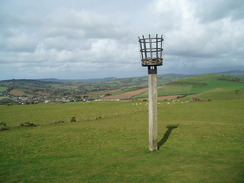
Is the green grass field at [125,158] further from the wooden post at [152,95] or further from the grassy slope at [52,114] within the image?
the grassy slope at [52,114]

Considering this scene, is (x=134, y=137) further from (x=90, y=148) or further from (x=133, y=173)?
(x=133, y=173)

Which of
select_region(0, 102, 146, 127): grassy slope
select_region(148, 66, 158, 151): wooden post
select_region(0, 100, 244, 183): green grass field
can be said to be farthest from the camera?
select_region(0, 102, 146, 127): grassy slope

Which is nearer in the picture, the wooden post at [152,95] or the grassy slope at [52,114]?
the wooden post at [152,95]

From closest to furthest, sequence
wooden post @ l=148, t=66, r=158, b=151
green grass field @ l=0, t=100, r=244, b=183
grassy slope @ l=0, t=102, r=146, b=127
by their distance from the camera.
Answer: green grass field @ l=0, t=100, r=244, b=183
wooden post @ l=148, t=66, r=158, b=151
grassy slope @ l=0, t=102, r=146, b=127

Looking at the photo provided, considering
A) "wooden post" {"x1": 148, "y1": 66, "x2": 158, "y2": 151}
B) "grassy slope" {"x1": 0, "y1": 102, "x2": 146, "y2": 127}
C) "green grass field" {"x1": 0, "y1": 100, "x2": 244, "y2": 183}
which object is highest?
"wooden post" {"x1": 148, "y1": 66, "x2": 158, "y2": 151}

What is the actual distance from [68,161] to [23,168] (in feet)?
10.9

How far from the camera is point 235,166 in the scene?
12.5 m

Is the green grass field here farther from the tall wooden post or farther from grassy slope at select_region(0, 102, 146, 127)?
grassy slope at select_region(0, 102, 146, 127)

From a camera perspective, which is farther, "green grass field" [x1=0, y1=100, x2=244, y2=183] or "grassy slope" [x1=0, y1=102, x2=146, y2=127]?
"grassy slope" [x1=0, y1=102, x2=146, y2=127]

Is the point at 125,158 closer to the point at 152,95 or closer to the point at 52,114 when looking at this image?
the point at 152,95

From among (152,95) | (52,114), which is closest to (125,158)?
(152,95)

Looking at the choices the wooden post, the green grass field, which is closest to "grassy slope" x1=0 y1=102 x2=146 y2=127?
the green grass field

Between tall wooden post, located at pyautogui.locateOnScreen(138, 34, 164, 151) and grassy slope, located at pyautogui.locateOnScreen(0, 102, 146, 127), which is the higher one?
tall wooden post, located at pyautogui.locateOnScreen(138, 34, 164, 151)

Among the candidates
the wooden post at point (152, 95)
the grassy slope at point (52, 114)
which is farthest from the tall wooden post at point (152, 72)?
the grassy slope at point (52, 114)
